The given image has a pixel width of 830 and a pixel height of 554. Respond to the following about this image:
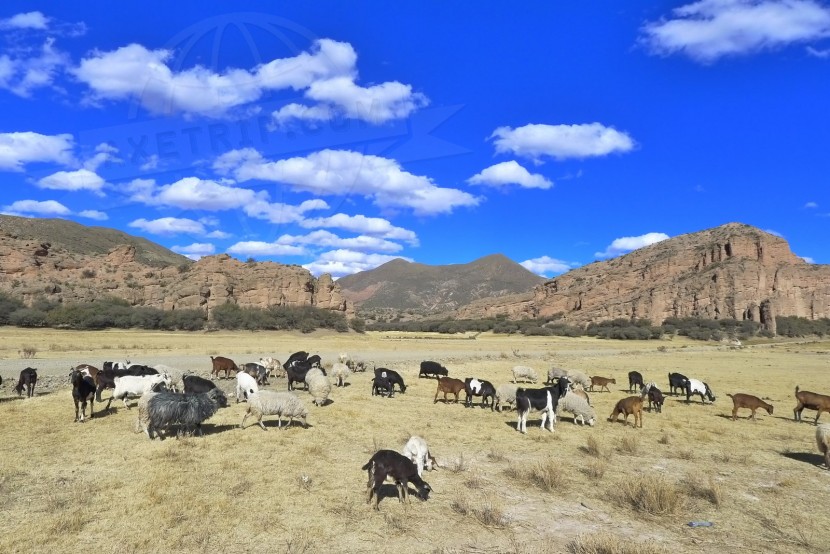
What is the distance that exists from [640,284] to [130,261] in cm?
11494

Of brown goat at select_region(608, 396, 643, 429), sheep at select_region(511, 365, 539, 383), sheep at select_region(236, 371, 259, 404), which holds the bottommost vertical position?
sheep at select_region(511, 365, 539, 383)

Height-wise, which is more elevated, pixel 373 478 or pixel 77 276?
pixel 77 276

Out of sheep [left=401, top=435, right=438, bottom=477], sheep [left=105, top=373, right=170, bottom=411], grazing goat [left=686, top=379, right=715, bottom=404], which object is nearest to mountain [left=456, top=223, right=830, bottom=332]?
grazing goat [left=686, top=379, right=715, bottom=404]

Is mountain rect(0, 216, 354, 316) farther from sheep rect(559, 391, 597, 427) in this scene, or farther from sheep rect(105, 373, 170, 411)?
sheep rect(559, 391, 597, 427)

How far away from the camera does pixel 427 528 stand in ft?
24.0

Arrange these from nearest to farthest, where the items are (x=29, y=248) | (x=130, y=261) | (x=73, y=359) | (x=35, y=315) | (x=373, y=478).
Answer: (x=373, y=478), (x=73, y=359), (x=35, y=315), (x=29, y=248), (x=130, y=261)

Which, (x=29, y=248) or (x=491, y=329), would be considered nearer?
(x=29, y=248)

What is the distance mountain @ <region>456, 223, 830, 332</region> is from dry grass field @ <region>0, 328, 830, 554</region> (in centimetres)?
9822

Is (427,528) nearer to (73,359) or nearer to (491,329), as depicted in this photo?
(73,359)

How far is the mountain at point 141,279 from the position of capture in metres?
78.7

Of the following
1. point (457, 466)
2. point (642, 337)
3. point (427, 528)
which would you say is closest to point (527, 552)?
point (427, 528)

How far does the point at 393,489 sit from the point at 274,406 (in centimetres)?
550

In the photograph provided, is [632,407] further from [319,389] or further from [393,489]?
[319,389]

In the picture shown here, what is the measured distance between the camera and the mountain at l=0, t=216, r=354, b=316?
78.7m
